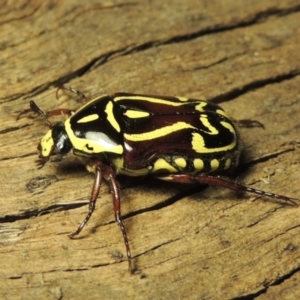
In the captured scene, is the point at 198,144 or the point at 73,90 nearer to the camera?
the point at 198,144

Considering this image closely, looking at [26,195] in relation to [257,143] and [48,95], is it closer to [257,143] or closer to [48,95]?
[48,95]

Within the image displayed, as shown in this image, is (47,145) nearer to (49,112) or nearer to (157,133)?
(49,112)

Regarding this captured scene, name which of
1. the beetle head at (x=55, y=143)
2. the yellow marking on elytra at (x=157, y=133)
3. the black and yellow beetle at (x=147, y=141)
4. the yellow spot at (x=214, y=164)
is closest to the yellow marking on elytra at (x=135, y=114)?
the black and yellow beetle at (x=147, y=141)

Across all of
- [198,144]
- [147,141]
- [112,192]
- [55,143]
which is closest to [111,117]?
[147,141]

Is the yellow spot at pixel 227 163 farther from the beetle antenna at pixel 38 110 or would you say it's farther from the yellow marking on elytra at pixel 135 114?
the beetle antenna at pixel 38 110

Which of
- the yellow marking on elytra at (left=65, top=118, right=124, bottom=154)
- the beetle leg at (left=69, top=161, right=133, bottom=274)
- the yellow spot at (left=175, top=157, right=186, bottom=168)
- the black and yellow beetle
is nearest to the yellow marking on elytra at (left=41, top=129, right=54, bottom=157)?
the black and yellow beetle

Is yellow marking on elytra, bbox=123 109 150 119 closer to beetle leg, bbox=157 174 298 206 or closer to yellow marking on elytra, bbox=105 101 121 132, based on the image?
yellow marking on elytra, bbox=105 101 121 132
